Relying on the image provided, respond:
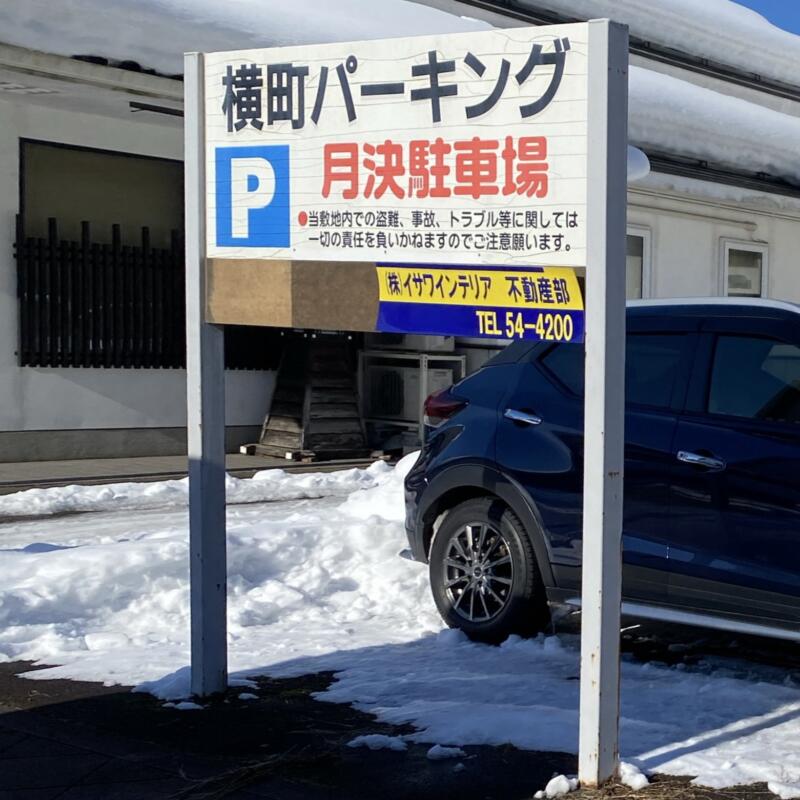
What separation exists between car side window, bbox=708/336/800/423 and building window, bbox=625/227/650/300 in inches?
556

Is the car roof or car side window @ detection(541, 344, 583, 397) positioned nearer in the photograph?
the car roof

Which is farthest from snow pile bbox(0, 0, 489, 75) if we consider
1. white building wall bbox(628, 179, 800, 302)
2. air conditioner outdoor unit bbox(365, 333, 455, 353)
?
white building wall bbox(628, 179, 800, 302)

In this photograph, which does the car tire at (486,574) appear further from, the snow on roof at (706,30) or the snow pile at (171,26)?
the snow on roof at (706,30)

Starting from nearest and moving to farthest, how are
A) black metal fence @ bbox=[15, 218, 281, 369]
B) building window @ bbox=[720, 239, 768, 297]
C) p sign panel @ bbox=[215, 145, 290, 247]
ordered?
p sign panel @ bbox=[215, 145, 290, 247]
black metal fence @ bbox=[15, 218, 281, 369]
building window @ bbox=[720, 239, 768, 297]

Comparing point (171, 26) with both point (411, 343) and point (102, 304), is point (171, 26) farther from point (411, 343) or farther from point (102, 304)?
point (411, 343)

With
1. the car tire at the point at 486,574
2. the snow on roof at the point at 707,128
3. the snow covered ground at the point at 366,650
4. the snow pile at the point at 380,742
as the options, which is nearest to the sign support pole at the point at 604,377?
the snow covered ground at the point at 366,650

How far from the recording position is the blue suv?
21.4ft

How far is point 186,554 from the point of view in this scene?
8797mm

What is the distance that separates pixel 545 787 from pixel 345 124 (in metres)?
2.77

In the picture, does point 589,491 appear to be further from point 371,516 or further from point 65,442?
point 65,442

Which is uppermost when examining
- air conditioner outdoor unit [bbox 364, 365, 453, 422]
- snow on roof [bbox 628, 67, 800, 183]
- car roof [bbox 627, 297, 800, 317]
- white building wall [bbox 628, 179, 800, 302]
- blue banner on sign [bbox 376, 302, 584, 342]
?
snow on roof [bbox 628, 67, 800, 183]

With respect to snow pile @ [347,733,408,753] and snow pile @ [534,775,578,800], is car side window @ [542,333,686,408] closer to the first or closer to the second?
snow pile @ [347,733,408,753]

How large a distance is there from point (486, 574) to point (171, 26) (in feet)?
28.2

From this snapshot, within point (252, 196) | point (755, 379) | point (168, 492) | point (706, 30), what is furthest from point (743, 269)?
point (252, 196)
